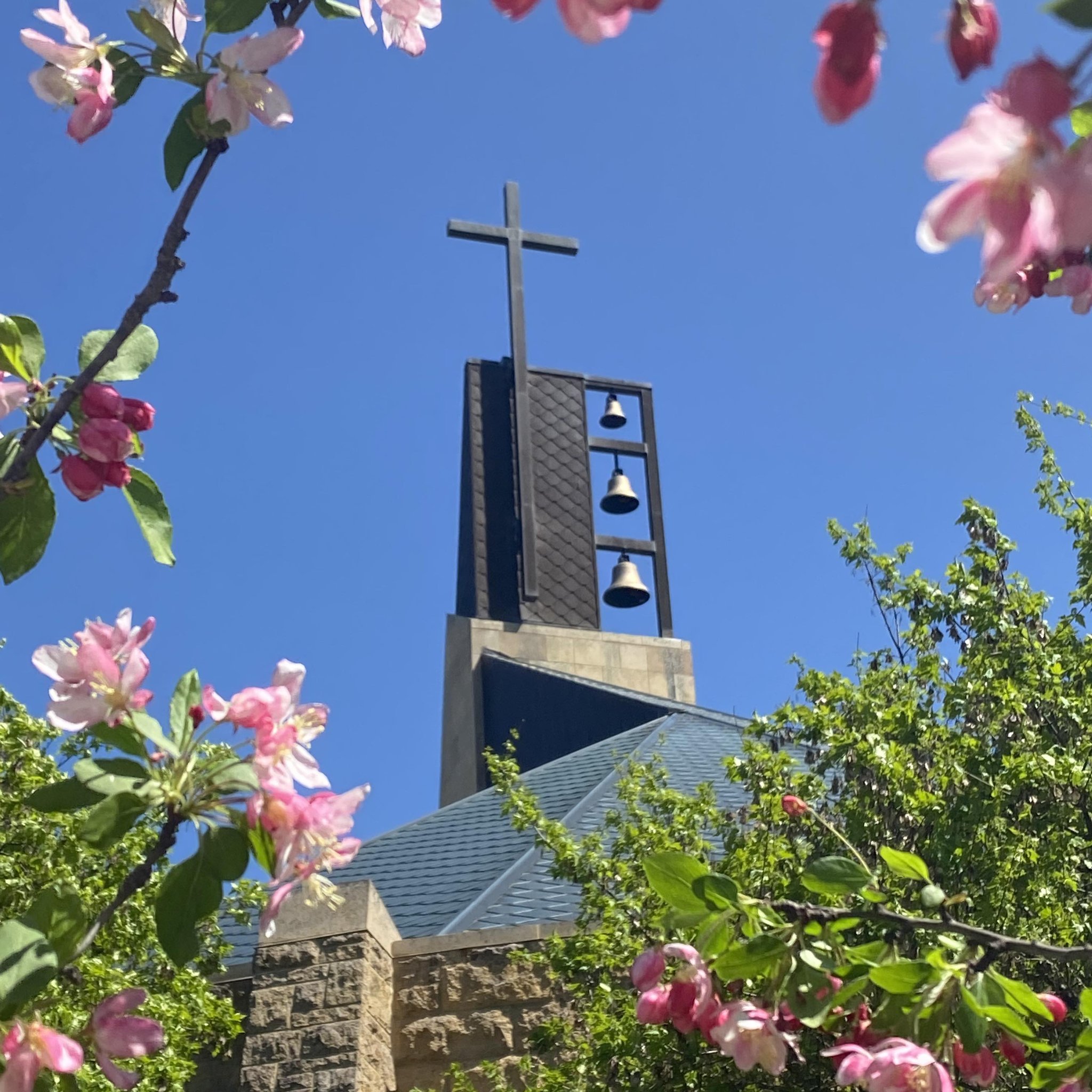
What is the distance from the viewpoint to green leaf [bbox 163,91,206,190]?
2.13 m

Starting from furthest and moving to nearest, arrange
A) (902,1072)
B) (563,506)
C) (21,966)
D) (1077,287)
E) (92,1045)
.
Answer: (563,506) < (902,1072) < (92,1045) < (21,966) < (1077,287)

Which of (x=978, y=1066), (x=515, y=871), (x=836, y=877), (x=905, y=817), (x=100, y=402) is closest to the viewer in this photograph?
(x=100, y=402)

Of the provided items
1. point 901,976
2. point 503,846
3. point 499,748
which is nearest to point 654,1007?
point 901,976

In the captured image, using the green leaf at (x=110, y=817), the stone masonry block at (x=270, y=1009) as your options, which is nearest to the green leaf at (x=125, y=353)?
the green leaf at (x=110, y=817)

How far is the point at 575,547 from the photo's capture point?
68.8ft

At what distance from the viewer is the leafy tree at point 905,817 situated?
5.37 m

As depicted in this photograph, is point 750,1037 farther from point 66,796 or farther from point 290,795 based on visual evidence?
point 66,796

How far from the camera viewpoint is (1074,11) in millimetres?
924

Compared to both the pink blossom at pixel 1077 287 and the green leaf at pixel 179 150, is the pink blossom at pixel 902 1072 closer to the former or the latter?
the pink blossom at pixel 1077 287

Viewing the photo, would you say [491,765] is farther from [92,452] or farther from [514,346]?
[514,346]

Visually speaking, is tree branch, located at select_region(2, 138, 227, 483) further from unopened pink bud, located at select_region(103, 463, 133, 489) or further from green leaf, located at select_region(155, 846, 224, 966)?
green leaf, located at select_region(155, 846, 224, 966)

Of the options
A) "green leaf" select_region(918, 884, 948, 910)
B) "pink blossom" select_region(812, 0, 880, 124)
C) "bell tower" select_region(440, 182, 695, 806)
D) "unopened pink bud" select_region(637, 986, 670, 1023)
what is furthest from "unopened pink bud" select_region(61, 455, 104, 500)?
"bell tower" select_region(440, 182, 695, 806)

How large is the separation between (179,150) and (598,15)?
4.40 ft

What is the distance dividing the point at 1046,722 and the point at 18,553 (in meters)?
5.35
